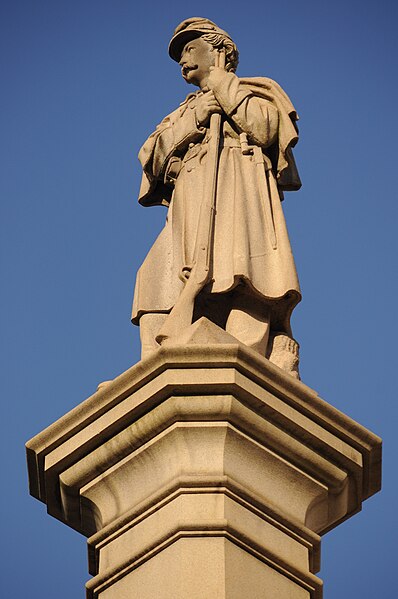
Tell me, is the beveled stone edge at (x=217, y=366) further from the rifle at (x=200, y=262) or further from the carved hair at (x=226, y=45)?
the carved hair at (x=226, y=45)

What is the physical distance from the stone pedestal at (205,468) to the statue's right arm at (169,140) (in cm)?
239

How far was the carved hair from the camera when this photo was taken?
46.3 feet

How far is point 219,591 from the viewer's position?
417 inches

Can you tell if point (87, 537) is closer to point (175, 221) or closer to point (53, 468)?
point (53, 468)

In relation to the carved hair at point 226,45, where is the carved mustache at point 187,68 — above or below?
below

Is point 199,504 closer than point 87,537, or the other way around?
point 199,504

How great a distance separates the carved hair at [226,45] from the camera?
556 inches

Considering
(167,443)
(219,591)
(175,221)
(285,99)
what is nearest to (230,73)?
(285,99)

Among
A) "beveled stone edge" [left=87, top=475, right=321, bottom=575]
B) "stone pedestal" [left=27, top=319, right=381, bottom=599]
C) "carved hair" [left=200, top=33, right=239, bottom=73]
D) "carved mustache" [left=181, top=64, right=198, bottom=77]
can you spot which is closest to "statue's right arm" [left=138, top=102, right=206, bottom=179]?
"carved mustache" [left=181, top=64, right=198, bottom=77]

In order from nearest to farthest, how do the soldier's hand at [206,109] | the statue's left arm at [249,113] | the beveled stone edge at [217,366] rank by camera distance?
the beveled stone edge at [217,366], the statue's left arm at [249,113], the soldier's hand at [206,109]

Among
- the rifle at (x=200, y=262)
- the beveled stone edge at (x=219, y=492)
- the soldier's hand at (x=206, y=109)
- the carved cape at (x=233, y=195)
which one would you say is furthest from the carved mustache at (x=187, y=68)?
the beveled stone edge at (x=219, y=492)

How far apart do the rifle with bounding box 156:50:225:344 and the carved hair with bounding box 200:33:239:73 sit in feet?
3.06

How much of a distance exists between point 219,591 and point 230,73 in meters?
4.92

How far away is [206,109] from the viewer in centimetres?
1364
